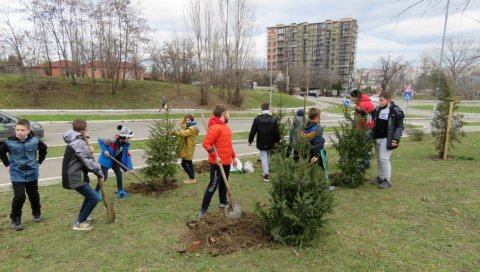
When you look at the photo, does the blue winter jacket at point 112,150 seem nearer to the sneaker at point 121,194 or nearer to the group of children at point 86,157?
the group of children at point 86,157

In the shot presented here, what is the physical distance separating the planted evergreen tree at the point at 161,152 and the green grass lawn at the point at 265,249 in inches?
19.8

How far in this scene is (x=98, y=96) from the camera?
2975 cm

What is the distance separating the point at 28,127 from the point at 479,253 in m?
6.33

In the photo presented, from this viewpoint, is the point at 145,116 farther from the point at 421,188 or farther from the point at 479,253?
the point at 479,253

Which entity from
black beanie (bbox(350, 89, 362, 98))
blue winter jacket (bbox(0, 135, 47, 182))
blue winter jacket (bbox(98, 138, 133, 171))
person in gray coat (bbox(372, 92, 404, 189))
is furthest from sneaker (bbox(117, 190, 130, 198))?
person in gray coat (bbox(372, 92, 404, 189))

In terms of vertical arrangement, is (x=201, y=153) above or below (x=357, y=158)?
below

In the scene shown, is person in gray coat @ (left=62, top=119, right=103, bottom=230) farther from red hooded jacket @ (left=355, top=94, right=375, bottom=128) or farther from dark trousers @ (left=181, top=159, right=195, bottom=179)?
red hooded jacket @ (left=355, top=94, right=375, bottom=128)

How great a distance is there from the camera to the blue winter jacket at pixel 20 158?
4.68 meters

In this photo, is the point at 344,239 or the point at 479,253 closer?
the point at 479,253

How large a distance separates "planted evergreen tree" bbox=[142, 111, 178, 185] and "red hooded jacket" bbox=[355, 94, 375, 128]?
3814mm

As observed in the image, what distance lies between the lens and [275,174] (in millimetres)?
4016

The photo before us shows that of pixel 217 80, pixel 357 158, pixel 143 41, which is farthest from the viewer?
pixel 217 80

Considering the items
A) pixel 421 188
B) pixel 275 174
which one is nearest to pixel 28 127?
pixel 275 174

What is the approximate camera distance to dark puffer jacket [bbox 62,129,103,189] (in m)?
4.48
